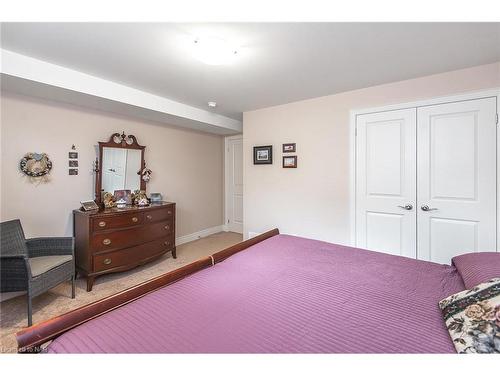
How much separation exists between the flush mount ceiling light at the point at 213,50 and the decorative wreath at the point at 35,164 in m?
2.08

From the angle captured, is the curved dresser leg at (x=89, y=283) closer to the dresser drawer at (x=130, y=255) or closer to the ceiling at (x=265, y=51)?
the dresser drawer at (x=130, y=255)

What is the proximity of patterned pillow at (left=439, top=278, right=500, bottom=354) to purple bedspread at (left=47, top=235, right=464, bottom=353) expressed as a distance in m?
0.05

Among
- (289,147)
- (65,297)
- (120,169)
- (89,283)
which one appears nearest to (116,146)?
(120,169)

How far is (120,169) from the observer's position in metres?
3.35

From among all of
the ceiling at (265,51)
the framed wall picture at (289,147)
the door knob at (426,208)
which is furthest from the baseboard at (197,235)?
the door knob at (426,208)

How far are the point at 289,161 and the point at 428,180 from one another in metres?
1.61

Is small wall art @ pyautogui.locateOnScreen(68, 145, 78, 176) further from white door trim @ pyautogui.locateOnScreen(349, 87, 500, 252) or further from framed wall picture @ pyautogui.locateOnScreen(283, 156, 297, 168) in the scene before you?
white door trim @ pyautogui.locateOnScreen(349, 87, 500, 252)

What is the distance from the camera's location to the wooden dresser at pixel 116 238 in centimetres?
262

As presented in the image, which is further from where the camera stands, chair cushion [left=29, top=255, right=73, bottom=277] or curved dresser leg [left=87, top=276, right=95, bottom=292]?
curved dresser leg [left=87, top=276, right=95, bottom=292]

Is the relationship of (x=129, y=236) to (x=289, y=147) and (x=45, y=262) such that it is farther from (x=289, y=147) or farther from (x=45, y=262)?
(x=289, y=147)

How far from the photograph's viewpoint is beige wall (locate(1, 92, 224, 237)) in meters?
2.45

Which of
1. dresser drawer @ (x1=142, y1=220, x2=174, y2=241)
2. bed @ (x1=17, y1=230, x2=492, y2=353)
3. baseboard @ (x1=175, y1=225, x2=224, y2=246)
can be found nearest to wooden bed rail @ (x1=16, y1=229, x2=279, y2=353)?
bed @ (x1=17, y1=230, x2=492, y2=353)
